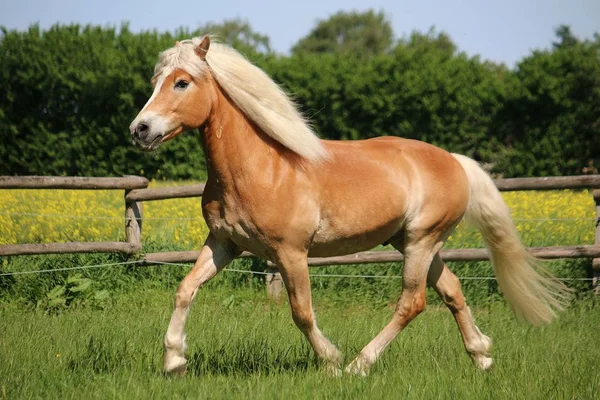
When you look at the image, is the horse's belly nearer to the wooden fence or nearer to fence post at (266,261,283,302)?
the wooden fence

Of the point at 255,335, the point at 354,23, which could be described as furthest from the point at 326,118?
the point at 354,23

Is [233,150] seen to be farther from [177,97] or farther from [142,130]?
[142,130]

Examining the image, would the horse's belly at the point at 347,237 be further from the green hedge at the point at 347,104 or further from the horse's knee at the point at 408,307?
the green hedge at the point at 347,104

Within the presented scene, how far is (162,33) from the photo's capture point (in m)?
20.9

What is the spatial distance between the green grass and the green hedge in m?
10.8

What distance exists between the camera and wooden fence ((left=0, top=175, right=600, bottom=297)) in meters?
8.04

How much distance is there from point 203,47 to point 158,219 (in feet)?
18.2

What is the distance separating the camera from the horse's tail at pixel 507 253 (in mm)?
5980

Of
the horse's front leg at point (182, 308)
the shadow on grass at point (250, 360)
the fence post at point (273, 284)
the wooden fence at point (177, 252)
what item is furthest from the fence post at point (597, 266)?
the horse's front leg at point (182, 308)

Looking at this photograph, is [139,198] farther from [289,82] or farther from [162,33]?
[162,33]

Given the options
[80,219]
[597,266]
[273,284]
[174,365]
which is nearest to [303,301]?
[174,365]

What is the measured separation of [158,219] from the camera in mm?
10133

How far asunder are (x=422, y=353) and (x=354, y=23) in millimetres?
67532

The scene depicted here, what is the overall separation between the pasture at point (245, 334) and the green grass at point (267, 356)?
1 centimetres
